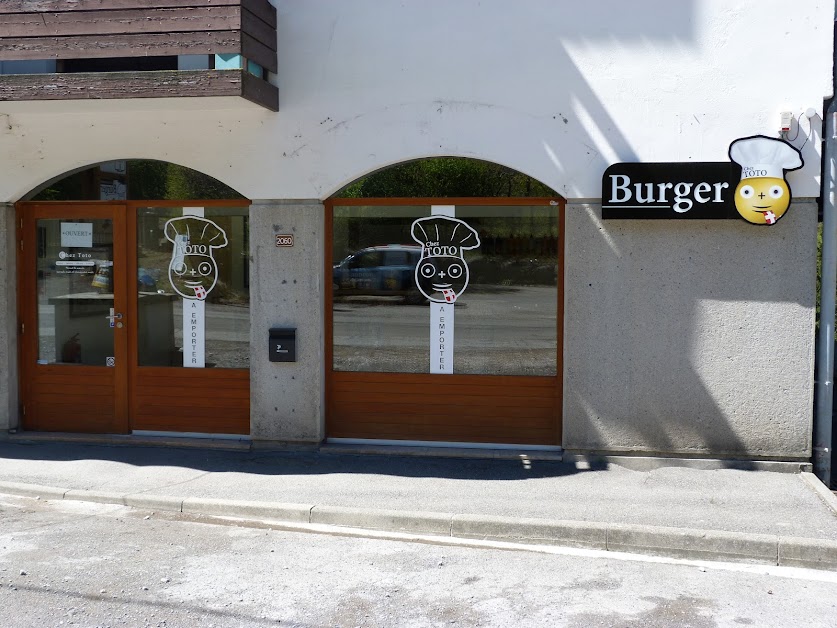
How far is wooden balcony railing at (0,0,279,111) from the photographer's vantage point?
290 inches

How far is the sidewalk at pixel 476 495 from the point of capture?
6125 millimetres

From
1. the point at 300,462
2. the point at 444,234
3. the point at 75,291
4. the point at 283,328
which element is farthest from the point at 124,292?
the point at 444,234

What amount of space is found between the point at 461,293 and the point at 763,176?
290cm

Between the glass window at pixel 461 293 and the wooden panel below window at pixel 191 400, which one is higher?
the glass window at pixel 461 293

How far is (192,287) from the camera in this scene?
8828mm

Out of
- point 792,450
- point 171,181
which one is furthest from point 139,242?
point 792,450

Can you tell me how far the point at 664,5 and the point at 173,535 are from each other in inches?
240

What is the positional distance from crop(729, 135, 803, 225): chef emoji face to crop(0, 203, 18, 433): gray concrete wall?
23.3 feet

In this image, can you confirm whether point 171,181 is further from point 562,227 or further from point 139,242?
point 562,227

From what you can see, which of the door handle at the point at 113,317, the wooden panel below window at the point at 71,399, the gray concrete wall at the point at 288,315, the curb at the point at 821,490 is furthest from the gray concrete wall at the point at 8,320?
the curb at the point at 821,490

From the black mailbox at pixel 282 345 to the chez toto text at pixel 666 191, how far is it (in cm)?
325

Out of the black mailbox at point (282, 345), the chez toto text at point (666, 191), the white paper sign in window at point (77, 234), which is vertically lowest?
the black mailbox at point (282, 345)

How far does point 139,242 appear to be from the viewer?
8883 mm

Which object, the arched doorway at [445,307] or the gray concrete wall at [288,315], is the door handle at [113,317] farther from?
the arched doorway at [445,307]
